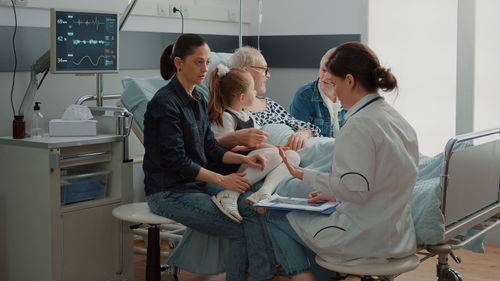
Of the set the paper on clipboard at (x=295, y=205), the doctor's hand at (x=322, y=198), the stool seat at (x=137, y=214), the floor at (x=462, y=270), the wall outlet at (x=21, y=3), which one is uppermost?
the wall outlet at (x=21, y=3)

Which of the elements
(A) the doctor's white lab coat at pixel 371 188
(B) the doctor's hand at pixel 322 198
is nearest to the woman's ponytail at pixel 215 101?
(B) the doctor's hand at pixel 322 198

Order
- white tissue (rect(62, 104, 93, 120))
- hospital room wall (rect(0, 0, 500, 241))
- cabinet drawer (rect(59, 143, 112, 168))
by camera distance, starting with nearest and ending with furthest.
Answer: cabinet drawer (rect(59, 143, 112, 168)) < white tissue (rect(62, 104, 93, 120)) < hospital room wall (rect(0, 0, 500, 241))

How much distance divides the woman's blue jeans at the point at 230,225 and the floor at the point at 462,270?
2.80 ft

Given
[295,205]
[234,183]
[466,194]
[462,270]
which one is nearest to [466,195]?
[466,194]

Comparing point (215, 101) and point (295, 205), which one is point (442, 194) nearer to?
point (295, 205)

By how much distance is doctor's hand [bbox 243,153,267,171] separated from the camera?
113 inches

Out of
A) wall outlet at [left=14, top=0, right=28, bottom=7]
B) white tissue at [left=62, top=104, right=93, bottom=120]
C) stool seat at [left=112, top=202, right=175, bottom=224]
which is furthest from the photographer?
wall outlet at [left=14, top=0, right=28, bottom=7]

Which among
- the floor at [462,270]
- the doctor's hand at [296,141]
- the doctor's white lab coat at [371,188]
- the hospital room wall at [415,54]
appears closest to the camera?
the doctor's white lab coat at [371,188]

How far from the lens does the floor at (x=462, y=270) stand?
349 centimetres

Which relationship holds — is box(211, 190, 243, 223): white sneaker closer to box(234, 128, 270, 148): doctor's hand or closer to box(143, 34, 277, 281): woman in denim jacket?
box(143, 34, 277, 281): woman in denim jacket

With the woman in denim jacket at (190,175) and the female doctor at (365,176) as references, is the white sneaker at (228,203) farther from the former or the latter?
the female doctor at (365,176)

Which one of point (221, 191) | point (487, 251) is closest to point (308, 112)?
point (221, 191)

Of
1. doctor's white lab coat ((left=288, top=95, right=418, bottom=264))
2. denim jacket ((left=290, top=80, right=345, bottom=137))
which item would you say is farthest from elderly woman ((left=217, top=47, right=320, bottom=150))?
doctor's white lab coat ((left=288, top=95, right=418, bottom=264))

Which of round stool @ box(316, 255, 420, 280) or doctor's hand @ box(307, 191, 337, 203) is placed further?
doctor's hand @ box(307, 191, 337, 203)
